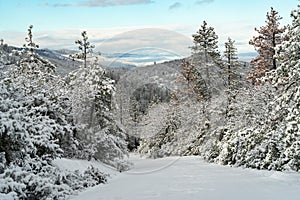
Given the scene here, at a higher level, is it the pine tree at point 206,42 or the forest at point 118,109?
the pine tree at point 206,42

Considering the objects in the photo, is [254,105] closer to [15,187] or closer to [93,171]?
[93,171]

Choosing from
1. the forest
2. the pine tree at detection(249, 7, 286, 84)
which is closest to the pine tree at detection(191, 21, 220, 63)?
the forest

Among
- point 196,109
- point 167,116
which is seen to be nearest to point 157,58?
point 196,109

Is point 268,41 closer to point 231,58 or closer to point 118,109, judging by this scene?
point 231,58

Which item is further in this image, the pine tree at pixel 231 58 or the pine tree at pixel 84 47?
the pine tree at pixel 231 58

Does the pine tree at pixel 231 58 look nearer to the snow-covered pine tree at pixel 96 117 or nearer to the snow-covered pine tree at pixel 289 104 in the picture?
the snow-covered pine tree at pixel 96 117

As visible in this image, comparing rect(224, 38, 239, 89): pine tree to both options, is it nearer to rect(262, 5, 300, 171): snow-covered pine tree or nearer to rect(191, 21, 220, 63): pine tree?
rect(191, 21, 220, 63): pine tree

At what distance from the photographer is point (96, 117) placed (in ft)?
49.0

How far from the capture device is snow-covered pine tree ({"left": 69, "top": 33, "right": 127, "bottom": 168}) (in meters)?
13.5

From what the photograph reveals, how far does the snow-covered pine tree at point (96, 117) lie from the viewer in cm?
1348

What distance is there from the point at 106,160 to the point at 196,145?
1312cm

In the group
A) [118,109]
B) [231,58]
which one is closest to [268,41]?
[231,58]

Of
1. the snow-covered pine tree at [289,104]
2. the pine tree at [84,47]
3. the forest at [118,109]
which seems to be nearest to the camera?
the forest at [118,109]

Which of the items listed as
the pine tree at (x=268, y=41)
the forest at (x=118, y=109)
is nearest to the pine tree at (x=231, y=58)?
the forest at (x=118, y=109)
